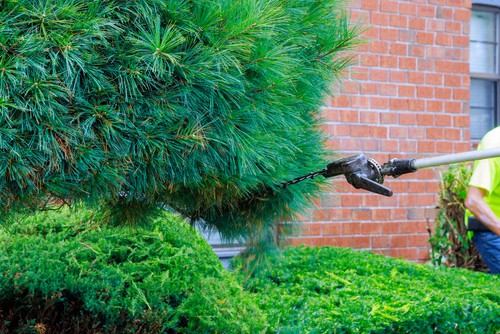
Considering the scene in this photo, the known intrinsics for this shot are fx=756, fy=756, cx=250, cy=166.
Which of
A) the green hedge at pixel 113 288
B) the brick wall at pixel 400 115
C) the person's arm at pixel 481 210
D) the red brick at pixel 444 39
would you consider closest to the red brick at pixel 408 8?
the brick wall at pixel 400 115

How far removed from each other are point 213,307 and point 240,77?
1423mm

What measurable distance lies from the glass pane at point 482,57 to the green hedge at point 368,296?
3.01 m

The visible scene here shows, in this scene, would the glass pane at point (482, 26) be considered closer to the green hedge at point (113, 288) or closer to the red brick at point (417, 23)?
the red brick at point (417, 23)

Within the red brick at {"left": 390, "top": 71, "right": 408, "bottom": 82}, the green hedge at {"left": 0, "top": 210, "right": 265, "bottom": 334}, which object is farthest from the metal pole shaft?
the red brick at {"left": 390, "top": 71, "right": 408, "bottom": 82}

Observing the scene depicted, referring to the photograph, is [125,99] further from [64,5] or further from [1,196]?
[1,196]

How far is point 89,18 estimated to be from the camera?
2070mm

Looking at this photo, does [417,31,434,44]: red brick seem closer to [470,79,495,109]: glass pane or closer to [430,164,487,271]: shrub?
[470,79,495,109]: glass pane

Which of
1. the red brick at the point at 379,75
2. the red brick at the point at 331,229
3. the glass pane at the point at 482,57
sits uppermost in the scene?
the glass pane at the point at 482,57

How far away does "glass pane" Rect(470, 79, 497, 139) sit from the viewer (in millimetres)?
7371

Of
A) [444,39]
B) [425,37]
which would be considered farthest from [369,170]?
[444,39]

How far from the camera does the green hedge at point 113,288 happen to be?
330cm

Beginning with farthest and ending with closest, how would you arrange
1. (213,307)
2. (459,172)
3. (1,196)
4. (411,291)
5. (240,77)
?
(459,172)
(411,291)
(213,307)
(240,77)
(1,196)

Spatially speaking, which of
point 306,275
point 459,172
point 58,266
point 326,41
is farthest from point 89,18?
point 459,172

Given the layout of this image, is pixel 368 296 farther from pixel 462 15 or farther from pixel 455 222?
pixel 462 15
